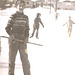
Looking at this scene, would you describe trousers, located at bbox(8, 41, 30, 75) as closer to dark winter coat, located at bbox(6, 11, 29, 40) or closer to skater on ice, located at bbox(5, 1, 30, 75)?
skater on ice, located at bbox(5, 1, 30, 75)

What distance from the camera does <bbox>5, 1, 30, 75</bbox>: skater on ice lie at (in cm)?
265

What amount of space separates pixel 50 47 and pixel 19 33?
720mm

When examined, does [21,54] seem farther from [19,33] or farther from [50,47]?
[50,47]

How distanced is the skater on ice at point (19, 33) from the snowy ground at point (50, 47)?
0.12m

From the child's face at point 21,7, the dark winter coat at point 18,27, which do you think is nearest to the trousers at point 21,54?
the dark winter coat at point 18,27

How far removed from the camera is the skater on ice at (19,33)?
2.65 metres

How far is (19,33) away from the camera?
2.66 meters

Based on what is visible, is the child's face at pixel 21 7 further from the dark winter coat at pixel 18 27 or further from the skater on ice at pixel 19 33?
the dark winter coat at pixel 18 27

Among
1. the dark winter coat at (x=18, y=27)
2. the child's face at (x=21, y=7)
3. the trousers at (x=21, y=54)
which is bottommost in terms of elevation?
the trousers at (x=21, y=54)

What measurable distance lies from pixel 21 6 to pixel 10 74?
3.52ft

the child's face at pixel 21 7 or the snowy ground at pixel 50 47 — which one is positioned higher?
the child's face at pixel 21 7

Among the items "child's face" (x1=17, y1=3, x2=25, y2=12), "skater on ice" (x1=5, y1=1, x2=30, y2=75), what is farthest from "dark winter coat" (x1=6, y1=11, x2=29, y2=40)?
"child's face" (x1=17, y1=3, x2=25, y2=12)

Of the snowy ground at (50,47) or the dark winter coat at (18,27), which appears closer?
the dark winter coat at (18,27)

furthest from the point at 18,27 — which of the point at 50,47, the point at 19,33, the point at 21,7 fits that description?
the point at 50,47
